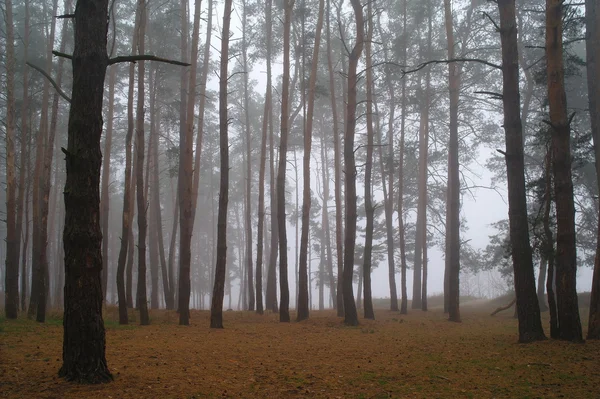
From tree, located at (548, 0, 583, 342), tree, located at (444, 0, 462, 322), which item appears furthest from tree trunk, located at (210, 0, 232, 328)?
tree, located at (444, 0, 462, 322)

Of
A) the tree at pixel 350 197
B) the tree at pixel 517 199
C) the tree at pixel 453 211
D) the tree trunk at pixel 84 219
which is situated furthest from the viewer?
the tree at pixel 453 211

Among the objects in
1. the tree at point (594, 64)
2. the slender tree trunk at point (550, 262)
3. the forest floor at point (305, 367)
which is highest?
the tree at point (594, 64)

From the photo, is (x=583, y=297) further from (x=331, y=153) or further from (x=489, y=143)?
(x=331, y=153)

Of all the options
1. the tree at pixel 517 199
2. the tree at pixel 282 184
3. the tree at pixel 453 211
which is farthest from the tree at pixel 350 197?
the tree at pixel 517 199

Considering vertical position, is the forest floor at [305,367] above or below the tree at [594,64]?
below

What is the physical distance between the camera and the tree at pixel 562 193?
8.16 metres

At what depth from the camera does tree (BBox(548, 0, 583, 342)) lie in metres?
8.16

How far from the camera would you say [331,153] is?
4066cm

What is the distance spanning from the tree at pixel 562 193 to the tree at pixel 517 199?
0.48 m

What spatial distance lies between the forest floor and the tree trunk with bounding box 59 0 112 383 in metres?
0.36

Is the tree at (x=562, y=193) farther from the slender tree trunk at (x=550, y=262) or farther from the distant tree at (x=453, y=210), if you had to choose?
the distant tree at (x=453, y=210)

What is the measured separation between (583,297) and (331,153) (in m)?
24.1

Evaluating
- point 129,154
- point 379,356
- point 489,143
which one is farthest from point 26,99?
point 489,143

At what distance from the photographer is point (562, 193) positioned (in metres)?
8.38
